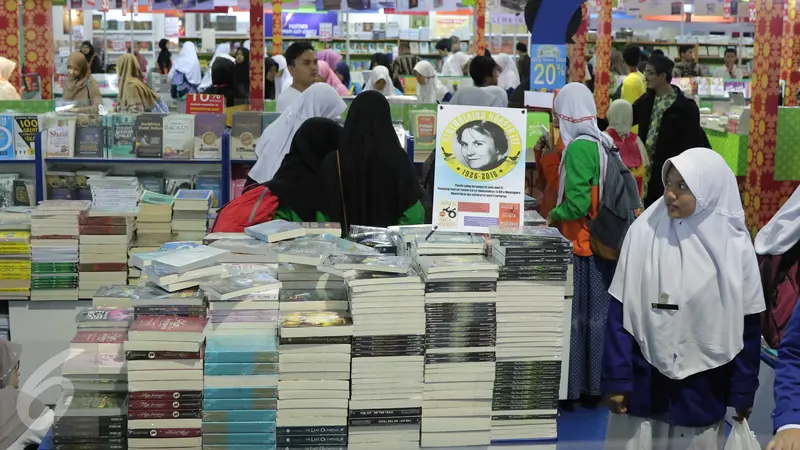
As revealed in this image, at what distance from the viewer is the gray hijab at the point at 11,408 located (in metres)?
3.30

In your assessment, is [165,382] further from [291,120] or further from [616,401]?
[291,120]

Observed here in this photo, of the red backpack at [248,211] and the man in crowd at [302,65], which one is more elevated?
the man in crowd at [302,65]

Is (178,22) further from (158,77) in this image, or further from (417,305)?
(417,305)

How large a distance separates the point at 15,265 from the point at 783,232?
4.23m

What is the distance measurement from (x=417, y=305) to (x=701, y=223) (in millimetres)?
887

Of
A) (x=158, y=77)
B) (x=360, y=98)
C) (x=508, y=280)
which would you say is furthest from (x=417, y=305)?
(x=158, y=77)

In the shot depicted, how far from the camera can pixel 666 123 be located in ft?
23.8

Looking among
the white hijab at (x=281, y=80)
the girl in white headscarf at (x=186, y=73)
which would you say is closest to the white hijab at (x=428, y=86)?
the white hijab at (x=281, y=80)

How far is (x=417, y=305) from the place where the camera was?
306cm

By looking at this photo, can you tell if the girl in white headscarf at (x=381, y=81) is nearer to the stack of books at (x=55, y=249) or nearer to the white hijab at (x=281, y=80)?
the white hijab at (x=281, y=80)

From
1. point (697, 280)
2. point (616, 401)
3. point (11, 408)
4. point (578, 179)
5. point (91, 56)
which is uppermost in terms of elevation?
point (91, 56)

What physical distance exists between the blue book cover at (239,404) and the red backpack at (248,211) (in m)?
1.53

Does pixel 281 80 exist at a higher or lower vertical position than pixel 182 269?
higher

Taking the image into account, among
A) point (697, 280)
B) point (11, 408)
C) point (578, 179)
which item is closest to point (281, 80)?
point (578, 179)
